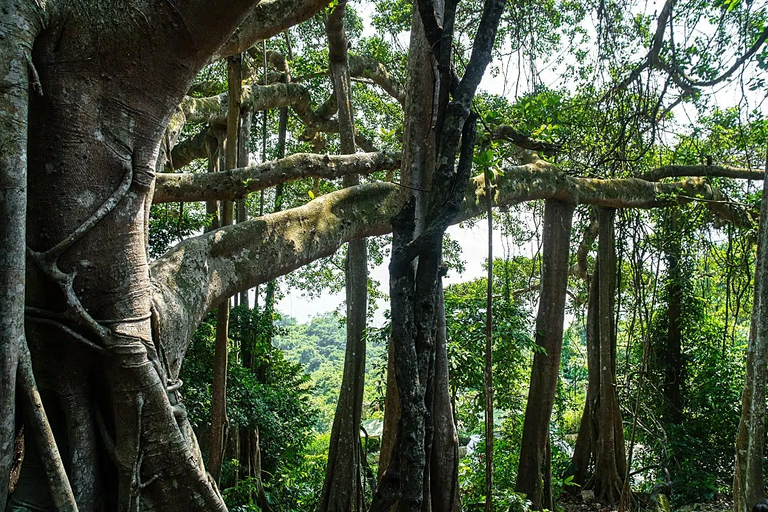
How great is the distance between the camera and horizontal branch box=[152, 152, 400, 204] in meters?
3.58

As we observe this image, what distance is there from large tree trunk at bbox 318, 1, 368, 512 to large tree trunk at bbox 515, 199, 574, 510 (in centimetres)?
191

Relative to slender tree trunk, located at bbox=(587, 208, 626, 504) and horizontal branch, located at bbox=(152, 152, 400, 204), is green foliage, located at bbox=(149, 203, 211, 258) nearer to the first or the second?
horizontal branch, located at bbox=(152, 152, 400, 204)

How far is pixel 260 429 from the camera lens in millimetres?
6883

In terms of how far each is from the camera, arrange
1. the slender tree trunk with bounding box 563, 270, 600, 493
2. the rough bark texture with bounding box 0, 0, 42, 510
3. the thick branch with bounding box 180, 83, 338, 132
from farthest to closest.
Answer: the slender tree trunk with bounding box 563, 270, 600, 493, the thick branch with bounding box 180, 83, 338, 132, the rough bark texture with bounding box 0, 0, 42, 510

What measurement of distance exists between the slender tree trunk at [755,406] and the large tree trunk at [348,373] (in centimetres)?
305

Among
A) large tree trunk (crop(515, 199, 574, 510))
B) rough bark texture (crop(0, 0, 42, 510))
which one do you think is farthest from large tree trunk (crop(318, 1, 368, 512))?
rough bark texture (crop(0, 0, 42, 510))

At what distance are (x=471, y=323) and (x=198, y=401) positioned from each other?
9.96ft

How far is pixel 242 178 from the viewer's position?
12.1 feet

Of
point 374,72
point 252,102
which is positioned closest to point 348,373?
point 252,102

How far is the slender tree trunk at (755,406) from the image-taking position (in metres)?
3.26

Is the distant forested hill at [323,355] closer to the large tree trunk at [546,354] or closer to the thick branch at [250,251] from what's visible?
the large tree trunk at [546,354]

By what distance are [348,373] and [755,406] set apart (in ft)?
12.2

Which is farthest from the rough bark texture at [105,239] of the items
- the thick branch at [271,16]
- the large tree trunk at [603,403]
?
the large tree trunk at [603,403]

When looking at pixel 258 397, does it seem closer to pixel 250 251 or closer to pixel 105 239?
pixel 250 251
